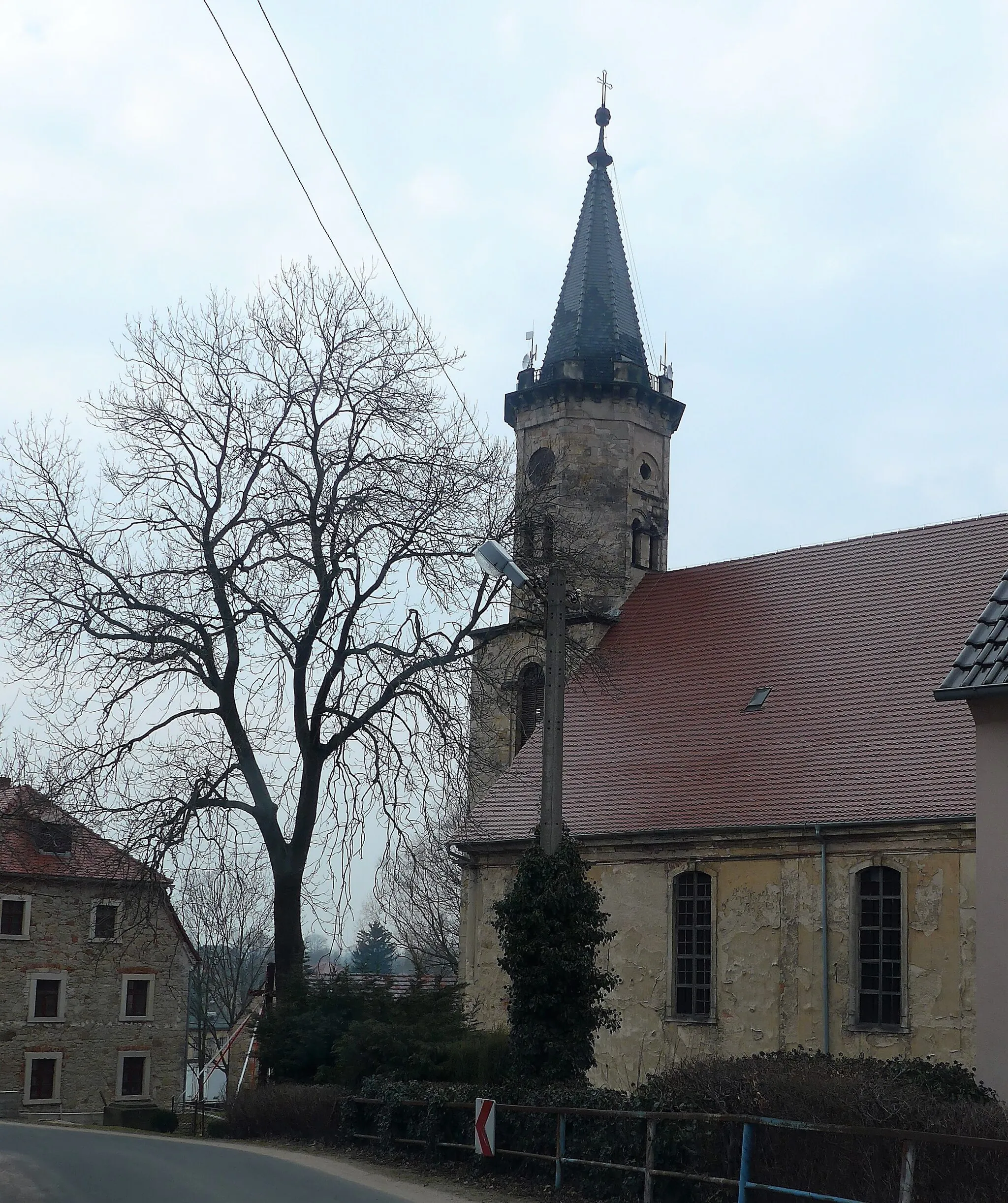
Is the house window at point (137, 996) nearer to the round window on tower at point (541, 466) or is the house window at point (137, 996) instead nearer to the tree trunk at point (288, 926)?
the round window on tower at point (541, 466)

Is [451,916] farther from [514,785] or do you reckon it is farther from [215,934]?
[514,785]

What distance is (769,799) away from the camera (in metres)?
23.2

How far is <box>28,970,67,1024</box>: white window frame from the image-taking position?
38.2 m

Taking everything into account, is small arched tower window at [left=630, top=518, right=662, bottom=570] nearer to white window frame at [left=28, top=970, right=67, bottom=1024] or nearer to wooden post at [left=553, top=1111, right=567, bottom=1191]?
white window frame at [left=28, top=970, right=67, bottom=1024]

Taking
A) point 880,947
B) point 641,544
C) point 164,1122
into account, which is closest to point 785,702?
point 880,947

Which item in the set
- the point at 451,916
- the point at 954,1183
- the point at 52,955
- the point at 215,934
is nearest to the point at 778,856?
the point at 954,1183

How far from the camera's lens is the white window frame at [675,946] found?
23.3m

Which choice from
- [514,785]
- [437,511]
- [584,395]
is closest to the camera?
[437,511]

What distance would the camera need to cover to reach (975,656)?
46.9ft

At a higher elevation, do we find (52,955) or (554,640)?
(554,640)

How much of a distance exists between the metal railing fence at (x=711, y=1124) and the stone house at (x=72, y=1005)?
77.4 feet

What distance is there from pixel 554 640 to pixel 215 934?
152ft

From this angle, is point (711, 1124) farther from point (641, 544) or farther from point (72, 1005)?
point (72, 1005)

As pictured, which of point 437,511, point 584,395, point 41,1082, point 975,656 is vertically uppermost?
point 584,395
